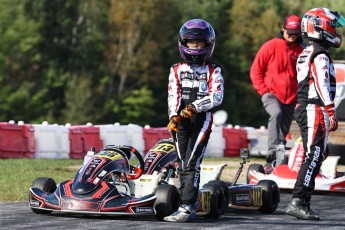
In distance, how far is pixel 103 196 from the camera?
825 cm

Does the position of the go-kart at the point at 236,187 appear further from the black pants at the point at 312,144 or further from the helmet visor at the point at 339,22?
the helmet visor at the point at 339,22

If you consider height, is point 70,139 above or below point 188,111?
below

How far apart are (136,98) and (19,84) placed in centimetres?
715

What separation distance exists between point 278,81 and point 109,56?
2077 inches

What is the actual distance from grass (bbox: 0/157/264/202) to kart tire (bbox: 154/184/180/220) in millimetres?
2020

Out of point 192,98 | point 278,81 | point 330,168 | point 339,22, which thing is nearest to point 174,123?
point 192,98

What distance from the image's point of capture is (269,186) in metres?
9.46

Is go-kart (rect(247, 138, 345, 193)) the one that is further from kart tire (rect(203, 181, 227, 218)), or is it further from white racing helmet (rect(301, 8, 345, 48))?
white racing helmet (rect(301, 8, 345, 48))

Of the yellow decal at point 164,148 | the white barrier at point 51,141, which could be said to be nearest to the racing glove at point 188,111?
the yellow decal at point 164,148

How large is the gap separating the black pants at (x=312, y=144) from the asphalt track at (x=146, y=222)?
0.93ft

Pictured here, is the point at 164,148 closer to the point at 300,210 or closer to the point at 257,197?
the point at 257,197

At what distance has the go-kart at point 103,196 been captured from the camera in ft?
27.0

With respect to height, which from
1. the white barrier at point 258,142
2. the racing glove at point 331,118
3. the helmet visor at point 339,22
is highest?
the helmet visor at point 339,22

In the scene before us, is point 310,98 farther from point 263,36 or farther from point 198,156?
point 263,36
